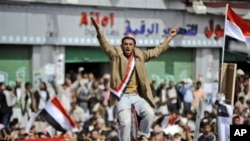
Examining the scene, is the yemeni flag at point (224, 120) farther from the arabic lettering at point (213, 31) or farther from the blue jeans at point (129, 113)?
the arabic lettering at point (213, 31)

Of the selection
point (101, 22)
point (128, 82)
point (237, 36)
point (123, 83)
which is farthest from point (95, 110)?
point (123, 83)

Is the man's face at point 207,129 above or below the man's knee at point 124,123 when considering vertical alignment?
below

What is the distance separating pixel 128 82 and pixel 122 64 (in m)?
0.29

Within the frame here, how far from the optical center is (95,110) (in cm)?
2242

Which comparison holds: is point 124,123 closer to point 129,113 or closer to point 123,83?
point 129,113

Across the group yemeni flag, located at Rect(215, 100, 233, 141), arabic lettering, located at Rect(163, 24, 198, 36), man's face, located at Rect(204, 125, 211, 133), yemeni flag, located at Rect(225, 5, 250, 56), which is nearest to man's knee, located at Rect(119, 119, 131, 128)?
yemeni flag, located at Rect(215, 100, 233, 141)

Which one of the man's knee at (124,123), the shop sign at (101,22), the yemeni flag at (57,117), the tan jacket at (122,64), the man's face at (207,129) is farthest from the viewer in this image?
the shop sign at (101,22)

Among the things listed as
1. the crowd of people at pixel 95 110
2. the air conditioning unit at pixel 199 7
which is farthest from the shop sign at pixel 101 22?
the air conditioning unit at pixel 199 7

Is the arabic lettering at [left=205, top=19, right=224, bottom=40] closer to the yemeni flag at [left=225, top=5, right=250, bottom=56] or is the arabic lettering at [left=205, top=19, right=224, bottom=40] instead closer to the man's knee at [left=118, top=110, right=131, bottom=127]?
the yemeni flag at [left=225, top=5, right=250, bottom=56]

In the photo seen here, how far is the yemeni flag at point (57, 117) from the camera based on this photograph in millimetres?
17172

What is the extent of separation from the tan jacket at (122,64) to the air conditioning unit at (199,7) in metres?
18.9

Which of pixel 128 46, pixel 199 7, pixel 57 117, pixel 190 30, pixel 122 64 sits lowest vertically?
pixel 57 117

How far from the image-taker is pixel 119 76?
12.3 m

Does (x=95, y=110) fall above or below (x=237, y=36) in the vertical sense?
below
